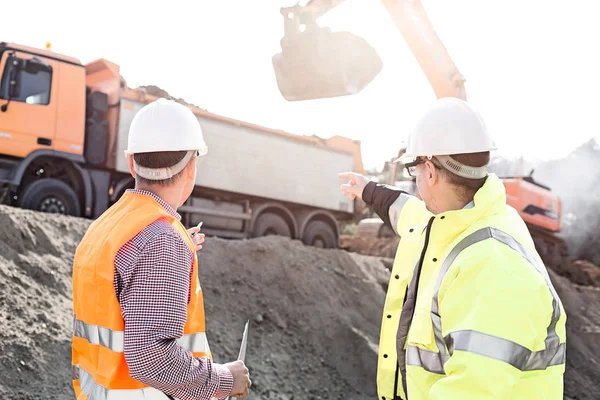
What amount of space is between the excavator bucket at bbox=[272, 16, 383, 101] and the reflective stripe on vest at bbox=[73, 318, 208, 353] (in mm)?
5956

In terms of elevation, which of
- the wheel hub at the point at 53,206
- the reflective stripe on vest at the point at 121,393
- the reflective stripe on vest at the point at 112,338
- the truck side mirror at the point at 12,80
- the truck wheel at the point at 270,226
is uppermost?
the truck side mirror at the point at 12,80

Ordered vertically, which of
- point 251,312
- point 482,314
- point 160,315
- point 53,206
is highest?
point 482,314

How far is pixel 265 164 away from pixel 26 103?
16.0 ft

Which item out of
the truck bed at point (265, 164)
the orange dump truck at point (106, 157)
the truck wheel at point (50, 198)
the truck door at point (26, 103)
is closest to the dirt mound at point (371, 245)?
the truck bed at point (265, 164)

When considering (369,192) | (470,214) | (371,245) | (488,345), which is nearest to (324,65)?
(369,192)

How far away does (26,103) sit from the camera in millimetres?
9773

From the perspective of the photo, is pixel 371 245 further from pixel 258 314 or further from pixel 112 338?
pixel 112 338

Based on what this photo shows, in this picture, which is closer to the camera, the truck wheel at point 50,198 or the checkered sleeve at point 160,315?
the checkered sleeve at point 160,315

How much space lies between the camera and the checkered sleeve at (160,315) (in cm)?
183

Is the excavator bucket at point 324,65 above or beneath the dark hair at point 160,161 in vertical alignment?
above

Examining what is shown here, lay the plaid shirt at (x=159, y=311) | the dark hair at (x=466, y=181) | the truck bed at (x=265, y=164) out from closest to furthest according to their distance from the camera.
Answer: the plaid shirt at (x=159, y=311) < the dark hair at (x=466, y=181) < the truck bed at (x=265, y=164)

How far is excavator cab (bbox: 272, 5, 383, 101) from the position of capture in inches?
301

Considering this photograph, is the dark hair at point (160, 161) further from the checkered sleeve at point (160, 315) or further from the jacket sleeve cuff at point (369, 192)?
the jacket sleeve cuff at point (369, 192)

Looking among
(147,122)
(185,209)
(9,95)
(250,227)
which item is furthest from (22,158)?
(147,122)
